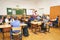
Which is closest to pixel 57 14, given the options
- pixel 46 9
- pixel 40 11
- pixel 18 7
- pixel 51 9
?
pixel 51 9

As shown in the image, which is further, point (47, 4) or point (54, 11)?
point (47, 4)

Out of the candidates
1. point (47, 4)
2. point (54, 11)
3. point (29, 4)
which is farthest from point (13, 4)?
point (54, 11)

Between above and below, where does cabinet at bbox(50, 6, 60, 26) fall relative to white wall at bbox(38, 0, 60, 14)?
below

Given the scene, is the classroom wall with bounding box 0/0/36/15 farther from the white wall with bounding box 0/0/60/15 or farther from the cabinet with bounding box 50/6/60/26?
the cabinet with bounding box 50/6/60/26

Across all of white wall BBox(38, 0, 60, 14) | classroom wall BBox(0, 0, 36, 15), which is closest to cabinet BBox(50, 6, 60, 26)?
white wall BBox(38, 0, 60, 14)

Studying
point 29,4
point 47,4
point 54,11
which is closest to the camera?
point 54,11

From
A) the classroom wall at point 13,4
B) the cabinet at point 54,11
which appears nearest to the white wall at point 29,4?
the classroom wall at point 13,4

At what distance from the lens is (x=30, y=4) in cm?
1060

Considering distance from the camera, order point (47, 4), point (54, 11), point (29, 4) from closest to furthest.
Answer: point (54, 11)
point (47, 4)
point (29, 4)

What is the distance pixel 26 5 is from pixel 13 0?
158 cm

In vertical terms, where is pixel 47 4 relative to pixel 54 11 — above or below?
above

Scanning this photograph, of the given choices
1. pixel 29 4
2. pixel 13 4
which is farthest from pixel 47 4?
pixel 13 4

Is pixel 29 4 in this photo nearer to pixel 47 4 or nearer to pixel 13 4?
pixel 13 4

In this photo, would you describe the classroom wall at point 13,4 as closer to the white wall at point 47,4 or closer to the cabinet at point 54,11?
the white wall at point 47,4
